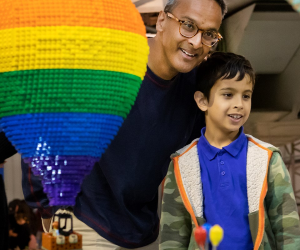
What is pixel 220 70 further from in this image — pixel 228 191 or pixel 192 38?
pixel 228 191

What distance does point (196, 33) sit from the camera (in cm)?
117

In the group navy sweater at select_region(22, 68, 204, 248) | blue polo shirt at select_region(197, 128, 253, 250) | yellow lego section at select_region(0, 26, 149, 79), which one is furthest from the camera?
navy sweater at select_region(22, 68, 204, 248)

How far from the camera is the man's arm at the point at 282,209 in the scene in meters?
1.09

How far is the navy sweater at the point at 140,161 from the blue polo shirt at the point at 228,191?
0.65ft

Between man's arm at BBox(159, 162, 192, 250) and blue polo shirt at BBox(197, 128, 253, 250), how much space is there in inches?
3.2

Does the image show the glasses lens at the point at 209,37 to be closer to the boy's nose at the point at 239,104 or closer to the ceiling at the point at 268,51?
the boy's nose at the point at 239,104

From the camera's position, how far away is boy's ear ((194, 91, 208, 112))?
3.99ft

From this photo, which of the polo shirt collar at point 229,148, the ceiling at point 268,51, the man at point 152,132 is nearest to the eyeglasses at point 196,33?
the man at point 152,132

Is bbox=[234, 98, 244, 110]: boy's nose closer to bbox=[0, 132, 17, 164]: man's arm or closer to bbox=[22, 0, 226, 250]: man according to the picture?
bbox=[22, 0, 226, 250]: man

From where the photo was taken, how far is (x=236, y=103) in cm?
113

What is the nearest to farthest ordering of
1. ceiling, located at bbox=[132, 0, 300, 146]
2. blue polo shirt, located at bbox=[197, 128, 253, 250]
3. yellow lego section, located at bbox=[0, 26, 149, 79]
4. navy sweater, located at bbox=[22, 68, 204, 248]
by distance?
yellow lego section, located at bbox=[0, 26, 149, 79] → blue polo shirt, located at bbox=[197, 128, 253, 250] → navy sweater, located at bbox=[22, 68, 204, 248] → ceiling, located at bbox=[132, 0, 300, 146]

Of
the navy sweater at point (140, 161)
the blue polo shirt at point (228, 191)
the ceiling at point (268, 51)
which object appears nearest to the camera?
the blue polo shirt at point (228, 191)

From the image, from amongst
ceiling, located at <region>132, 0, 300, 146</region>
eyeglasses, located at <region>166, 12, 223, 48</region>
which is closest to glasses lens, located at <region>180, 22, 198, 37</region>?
eyeglasses, located at <region>166, 12, 223, 48</region>

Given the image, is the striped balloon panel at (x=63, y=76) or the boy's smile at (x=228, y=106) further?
the boy's smile at (x=228, y=106)
